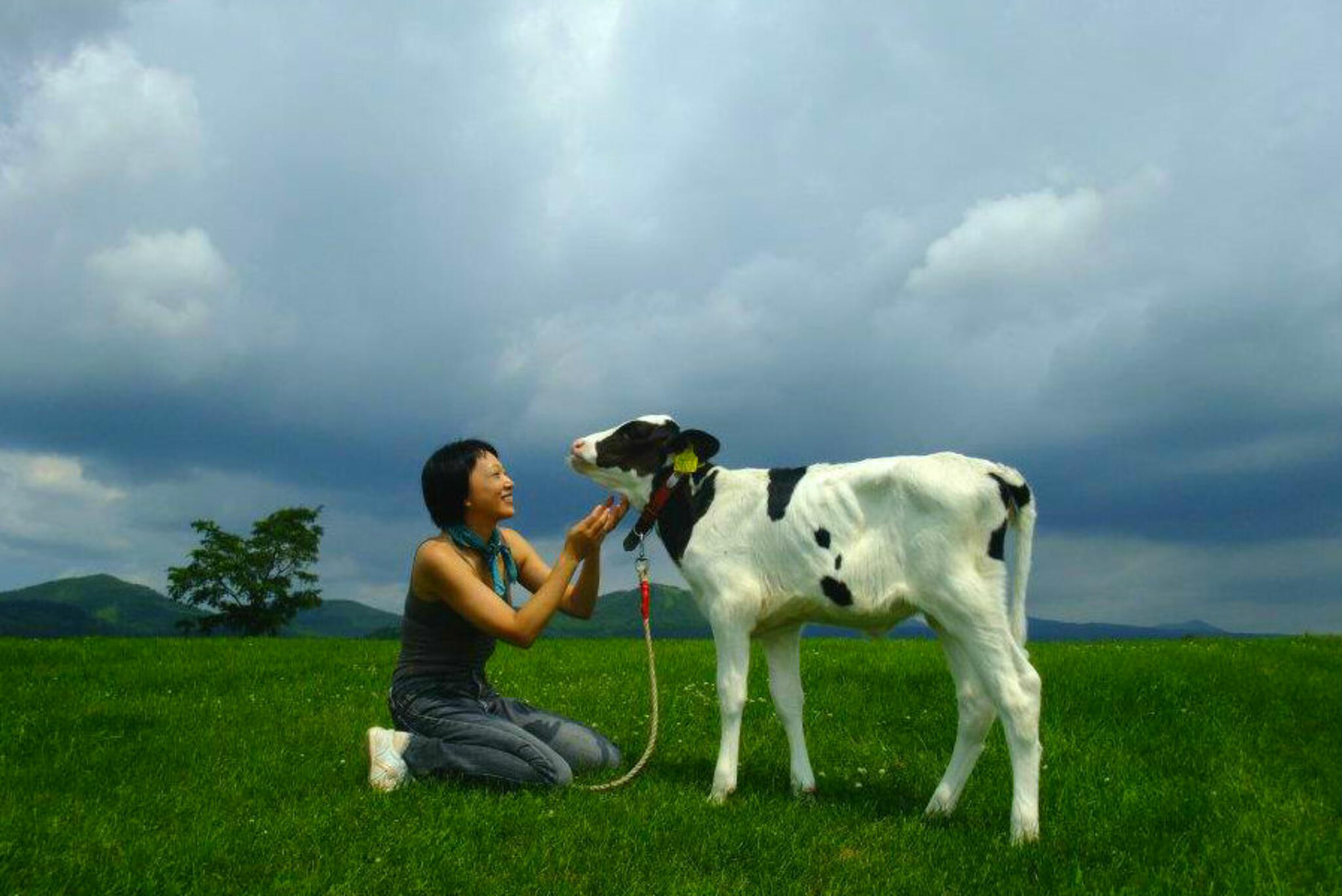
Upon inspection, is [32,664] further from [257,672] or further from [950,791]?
[950,791]

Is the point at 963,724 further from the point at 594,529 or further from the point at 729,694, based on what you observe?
the point at 594,529

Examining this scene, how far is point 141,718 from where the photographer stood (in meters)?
10.5

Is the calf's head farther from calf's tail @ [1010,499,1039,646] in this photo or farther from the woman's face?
calf's tail @ [1010,499,1039,646]

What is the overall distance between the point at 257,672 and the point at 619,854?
10.5 m

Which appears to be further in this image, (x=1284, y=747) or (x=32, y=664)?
(x=32, y=664)

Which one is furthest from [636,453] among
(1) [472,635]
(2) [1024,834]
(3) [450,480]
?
(2) [1024,834]

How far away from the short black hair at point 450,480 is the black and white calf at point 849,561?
2.57ft

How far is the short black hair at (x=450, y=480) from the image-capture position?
7.61 meters

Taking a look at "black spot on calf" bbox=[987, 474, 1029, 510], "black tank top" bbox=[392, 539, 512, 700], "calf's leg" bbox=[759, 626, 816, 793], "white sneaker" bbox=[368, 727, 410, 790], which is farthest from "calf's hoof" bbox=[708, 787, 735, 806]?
"black spot on calf" bbox=[987, 474, 1029, 510]

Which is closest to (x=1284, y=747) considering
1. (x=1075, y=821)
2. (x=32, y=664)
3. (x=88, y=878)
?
(x=1075, y=821)

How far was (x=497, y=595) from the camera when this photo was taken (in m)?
7.48

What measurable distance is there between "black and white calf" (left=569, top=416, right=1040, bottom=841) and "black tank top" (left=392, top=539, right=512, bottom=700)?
156cm

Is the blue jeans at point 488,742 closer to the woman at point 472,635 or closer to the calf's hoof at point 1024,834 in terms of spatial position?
the woman at point 472,635

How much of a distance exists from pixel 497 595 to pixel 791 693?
2268 millimetres
